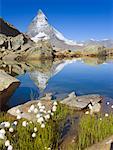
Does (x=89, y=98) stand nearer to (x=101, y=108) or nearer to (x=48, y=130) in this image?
(x=101, y=108)

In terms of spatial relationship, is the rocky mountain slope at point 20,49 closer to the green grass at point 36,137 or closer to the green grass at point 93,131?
the green grass at point 93,131

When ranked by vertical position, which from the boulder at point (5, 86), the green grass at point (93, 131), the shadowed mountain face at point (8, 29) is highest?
the shadowed mountain face at point (8, 29)

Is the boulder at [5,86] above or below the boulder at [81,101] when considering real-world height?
above

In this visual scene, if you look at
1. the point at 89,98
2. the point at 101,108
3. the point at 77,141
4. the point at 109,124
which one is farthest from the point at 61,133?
the point at 89,98

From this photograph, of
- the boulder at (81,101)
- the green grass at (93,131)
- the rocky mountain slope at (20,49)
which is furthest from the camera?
the rocky mountain slope at (20,49)

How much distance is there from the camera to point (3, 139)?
208 inches

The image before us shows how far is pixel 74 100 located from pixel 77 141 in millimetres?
4108

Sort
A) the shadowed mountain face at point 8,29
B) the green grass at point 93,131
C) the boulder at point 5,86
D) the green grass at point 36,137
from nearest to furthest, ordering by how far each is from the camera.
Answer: the green grass at point 36,137, the green grass at point 93,131, the boulder at point 5,86, the shadowed mountain face at point 8,29

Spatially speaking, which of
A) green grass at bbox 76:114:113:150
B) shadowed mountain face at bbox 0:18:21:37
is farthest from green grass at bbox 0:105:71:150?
shadowed mountain face at bbox 0:18:21:37

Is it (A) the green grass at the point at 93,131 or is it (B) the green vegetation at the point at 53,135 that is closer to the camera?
(B) the green vegetation at the point at 53,135

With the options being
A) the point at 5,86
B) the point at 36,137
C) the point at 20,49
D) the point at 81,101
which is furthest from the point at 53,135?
the point at 20,49

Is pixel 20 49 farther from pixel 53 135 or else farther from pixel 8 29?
pixel 53 135

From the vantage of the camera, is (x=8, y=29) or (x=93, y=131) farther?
(x=8, y=29)

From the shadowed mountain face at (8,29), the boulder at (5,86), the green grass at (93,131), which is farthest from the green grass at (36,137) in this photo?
the shadowed mountain face at (8,29)
